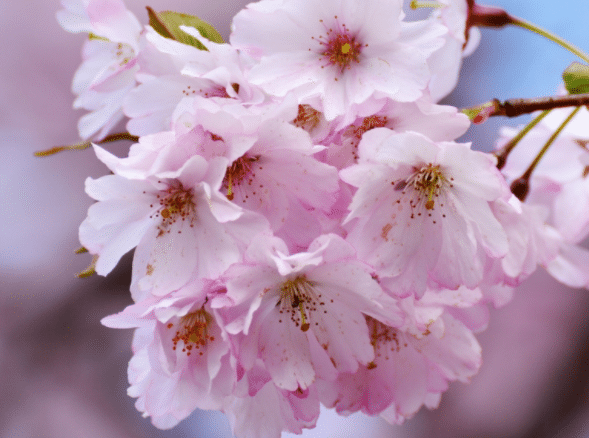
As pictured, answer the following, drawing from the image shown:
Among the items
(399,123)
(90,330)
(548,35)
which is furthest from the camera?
(90,330)

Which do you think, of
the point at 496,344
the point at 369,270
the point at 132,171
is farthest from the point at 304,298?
the point at 496,344

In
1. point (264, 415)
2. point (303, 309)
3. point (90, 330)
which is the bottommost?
point (90, 330)

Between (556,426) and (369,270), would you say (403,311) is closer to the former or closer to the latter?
(369,270)

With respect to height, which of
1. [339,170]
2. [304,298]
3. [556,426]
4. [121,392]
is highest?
[339,170]

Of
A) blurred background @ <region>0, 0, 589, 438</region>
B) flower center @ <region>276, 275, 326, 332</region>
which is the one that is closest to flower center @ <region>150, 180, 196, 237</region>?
flower center @ <region>276, 275, 326, 332</region>

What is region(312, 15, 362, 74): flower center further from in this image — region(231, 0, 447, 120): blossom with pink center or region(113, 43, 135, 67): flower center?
region(113, 43, 135, 67): flower center

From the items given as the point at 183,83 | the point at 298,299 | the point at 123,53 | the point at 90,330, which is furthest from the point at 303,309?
the point at 90,330

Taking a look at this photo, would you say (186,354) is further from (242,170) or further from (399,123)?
(399,123)
